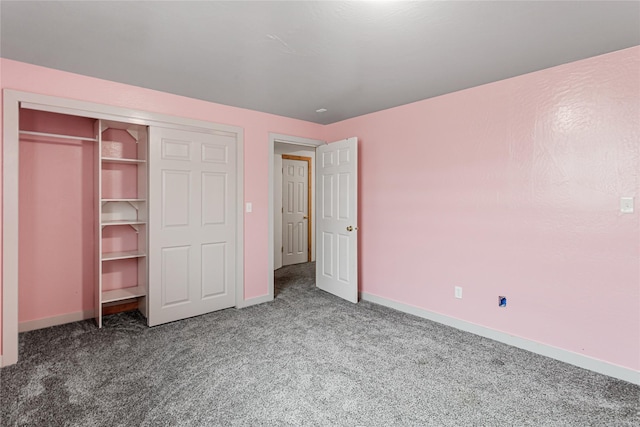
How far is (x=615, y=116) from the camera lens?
7.47ft

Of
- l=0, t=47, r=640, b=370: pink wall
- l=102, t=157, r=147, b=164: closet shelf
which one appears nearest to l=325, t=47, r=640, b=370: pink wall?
l=0, t=47, r=640, b=370: pink wall

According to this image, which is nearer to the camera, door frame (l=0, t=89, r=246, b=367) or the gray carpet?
the gray carpet

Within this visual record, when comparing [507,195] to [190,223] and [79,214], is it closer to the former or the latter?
[190,223]

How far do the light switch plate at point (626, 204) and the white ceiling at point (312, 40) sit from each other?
1064 mm

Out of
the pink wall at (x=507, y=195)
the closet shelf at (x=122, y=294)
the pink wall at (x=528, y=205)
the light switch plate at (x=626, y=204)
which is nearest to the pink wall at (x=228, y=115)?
the pink wall at (x=507, y=195)

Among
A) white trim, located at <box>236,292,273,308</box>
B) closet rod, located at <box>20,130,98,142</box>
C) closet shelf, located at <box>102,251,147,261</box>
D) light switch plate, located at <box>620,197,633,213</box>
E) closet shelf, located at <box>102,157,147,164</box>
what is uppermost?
closet rod, located at <box>20,130,98,142</box>

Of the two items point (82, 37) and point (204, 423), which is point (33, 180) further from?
point (204, 423)

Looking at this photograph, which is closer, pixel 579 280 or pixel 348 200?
pixel 579 280

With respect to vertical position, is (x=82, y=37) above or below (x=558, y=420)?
above

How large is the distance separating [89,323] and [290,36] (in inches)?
134

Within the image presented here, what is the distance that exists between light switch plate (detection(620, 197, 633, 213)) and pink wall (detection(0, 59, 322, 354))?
3.33 meters

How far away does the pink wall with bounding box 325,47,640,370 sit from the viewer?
228cm

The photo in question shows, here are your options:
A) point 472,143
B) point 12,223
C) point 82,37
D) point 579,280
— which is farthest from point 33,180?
point 579,280

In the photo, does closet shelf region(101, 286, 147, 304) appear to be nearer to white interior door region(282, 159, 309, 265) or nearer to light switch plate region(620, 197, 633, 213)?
white interior door region(282, 159, 309, 265)
